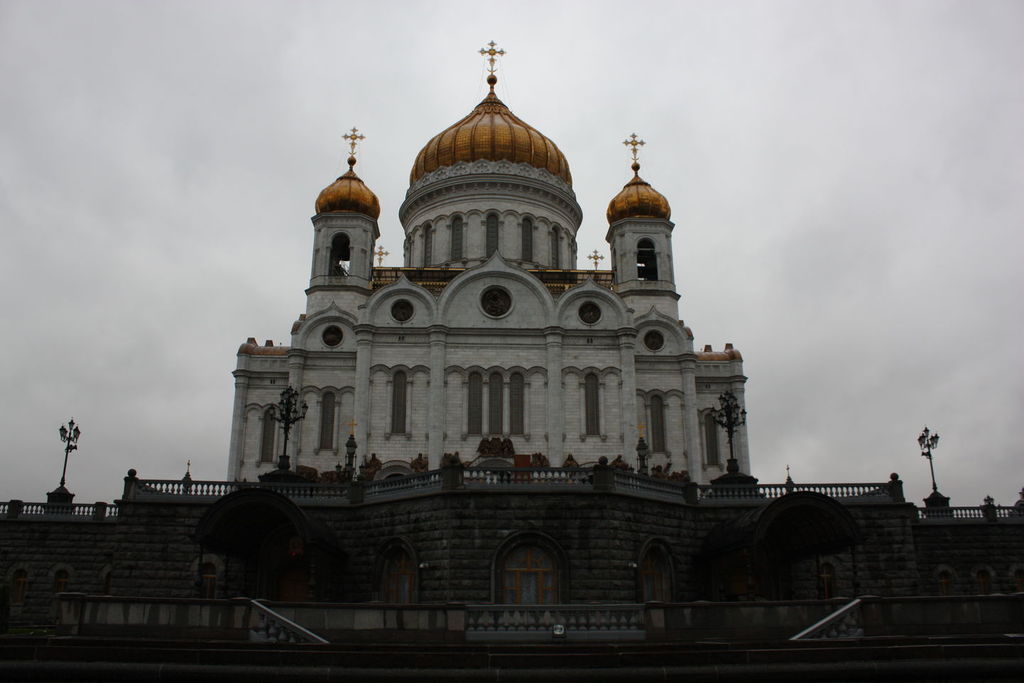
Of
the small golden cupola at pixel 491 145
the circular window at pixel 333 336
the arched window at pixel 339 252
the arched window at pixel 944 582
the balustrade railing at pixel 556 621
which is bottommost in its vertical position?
the balustrade railing at pixel 556 621

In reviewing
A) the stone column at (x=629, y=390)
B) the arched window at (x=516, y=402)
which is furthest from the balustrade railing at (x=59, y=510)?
the stone column at (x=629, y=390)

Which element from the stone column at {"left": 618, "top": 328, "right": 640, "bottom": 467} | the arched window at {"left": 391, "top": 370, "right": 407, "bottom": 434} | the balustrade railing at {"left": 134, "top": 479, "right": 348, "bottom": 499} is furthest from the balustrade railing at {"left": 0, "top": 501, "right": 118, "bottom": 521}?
the stone column at {"left": 618, "top": 328, "right": 640, "bottom": 467}

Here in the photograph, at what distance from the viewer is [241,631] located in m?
17.4

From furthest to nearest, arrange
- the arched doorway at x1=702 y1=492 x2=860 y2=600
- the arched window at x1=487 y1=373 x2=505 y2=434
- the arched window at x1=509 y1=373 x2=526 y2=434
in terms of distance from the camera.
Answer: the arched window at x1=509 y1=373 x2=526 y2=434
the arched window at x1=487 y1=373 x2=505 y2=434
the arched doorway at x1=702 y1=492 x2=860 y2=600

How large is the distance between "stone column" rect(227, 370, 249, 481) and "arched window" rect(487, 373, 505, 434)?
11.8m

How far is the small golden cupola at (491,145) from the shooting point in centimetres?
4919

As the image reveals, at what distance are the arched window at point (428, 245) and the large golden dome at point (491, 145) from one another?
11.0 feet

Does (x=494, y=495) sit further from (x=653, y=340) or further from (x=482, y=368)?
(x=653, y=340)

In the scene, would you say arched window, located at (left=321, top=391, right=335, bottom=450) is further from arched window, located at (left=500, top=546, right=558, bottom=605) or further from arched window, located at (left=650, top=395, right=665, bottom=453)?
arched window, located at (left=500, top=546, right=558, bottom=605)

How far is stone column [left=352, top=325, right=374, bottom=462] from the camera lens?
38.6m

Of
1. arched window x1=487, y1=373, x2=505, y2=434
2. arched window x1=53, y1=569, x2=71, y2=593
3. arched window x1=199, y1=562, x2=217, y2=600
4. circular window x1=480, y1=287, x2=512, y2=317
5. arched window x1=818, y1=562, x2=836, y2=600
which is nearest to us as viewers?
arched window x1=199, y1=562, x2=217, y2=600

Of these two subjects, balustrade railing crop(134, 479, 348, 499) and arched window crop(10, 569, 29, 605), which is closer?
balustrade railing crop(134, 479, 348, 499)

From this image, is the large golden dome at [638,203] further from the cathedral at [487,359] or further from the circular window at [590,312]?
the circular window at [590,312]

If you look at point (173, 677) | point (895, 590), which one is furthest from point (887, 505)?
point (173, 677)
